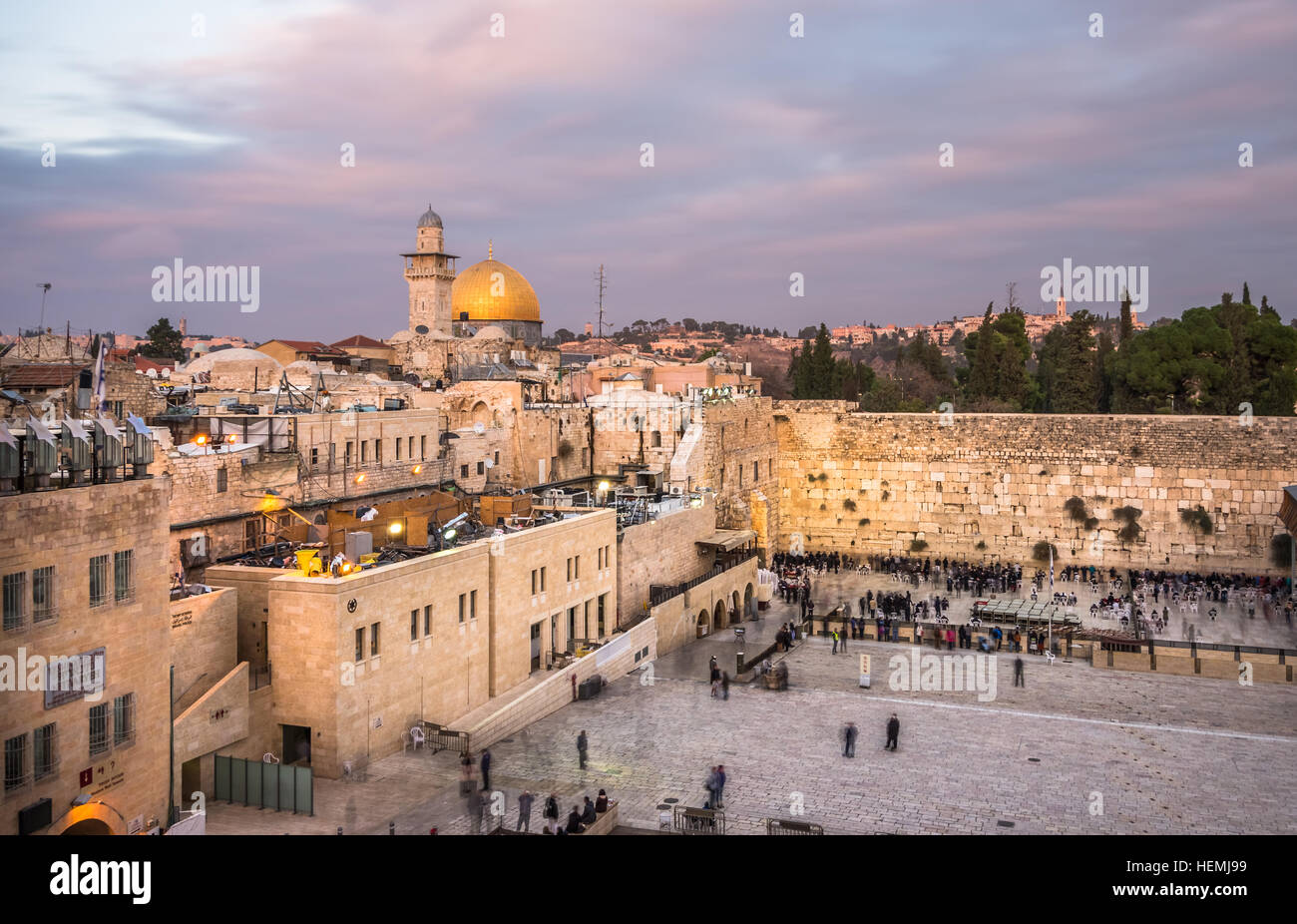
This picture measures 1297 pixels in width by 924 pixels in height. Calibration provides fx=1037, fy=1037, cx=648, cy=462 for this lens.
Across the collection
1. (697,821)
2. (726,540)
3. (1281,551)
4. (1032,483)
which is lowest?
(697,821)

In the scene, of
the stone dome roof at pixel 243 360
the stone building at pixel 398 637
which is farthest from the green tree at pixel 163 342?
the stone building at pixel 398 637

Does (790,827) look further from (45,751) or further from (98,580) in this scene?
(98,580)

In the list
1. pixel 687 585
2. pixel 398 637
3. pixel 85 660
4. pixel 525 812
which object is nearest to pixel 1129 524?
pixel 687 585

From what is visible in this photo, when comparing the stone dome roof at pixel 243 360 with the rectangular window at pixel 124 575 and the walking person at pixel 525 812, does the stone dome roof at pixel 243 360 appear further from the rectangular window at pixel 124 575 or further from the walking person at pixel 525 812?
the walking person at pixel 525 812

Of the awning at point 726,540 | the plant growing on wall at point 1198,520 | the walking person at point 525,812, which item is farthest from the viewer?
the plant growing on wall at point 1198,520
